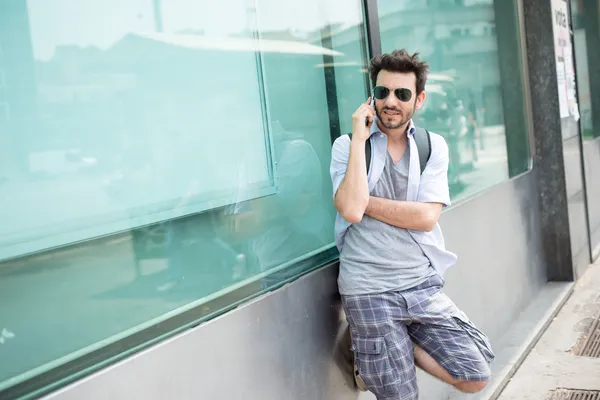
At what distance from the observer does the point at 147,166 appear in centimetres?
245

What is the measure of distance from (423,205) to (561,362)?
101 inches

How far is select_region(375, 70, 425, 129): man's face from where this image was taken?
2926 mm

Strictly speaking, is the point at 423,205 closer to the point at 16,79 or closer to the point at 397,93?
the point at 397,93

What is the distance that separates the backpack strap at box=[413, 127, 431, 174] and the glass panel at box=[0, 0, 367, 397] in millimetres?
559

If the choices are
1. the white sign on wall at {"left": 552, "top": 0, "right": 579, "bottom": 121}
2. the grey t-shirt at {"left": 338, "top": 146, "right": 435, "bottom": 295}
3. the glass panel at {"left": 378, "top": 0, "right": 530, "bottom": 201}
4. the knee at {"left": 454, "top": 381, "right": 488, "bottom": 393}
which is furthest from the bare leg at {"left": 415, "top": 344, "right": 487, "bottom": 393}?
the white sign on wall at {"left": 552, "top": 0, "right": 579, "bottom": 121}

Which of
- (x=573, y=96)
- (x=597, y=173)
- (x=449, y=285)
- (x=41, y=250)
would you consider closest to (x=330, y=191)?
(x=449, y=285)

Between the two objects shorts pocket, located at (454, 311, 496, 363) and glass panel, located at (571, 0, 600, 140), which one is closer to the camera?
shorts pocket, located at (454, 311, 496, 363)

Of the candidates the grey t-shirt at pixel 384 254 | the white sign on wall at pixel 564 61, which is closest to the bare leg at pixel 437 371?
the grey t-shirt at pixel 384 254

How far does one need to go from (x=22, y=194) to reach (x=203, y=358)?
794 millimetres

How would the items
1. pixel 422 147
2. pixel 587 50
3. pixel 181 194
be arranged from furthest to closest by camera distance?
1. pixel 587 50
2. pixel 422 147
3. pixel 181 194

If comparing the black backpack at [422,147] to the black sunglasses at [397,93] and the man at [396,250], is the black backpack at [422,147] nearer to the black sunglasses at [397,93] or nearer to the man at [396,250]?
the man at [396,250]

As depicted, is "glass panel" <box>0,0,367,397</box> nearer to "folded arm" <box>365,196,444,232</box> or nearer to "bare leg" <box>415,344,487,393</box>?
"folded arm" <box>365,196,444,232</box>

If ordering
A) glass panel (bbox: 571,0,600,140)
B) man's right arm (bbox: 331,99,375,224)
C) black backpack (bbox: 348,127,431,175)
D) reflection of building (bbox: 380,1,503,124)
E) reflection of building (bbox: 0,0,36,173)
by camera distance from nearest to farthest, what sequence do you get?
reflection of building (bbox: 0,0,36,173) < man's right arm (bbox: 331,99,375,224) < black backpack (bbox: 348,127,431,175) < reflection of building (bbox: 380,1,503,124) < glass panel (bbox: 571,0,600,140)

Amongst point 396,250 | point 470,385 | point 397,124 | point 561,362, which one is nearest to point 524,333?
point 561,362
